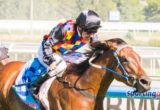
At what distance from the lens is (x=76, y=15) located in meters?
25.2

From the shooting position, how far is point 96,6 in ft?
86.5

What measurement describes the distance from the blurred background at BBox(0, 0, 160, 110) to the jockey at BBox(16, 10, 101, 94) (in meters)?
11.5

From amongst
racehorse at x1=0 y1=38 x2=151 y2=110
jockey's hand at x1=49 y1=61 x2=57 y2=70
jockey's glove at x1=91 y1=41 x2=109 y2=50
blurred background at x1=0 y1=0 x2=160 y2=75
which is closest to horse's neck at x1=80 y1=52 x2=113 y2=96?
racehorse at x1=0 y1=38 x2=151 y2=110

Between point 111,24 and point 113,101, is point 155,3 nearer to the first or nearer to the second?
point 111,24

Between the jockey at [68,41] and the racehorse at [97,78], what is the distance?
0.10 m

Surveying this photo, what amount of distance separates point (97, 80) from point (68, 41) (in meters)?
0.49

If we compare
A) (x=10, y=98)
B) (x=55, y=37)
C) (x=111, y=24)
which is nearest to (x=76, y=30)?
(x=55, y=37)

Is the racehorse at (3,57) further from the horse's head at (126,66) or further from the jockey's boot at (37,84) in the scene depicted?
the horse's head at (126,66)

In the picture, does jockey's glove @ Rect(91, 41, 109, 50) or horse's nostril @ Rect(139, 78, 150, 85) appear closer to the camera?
horse's nostril @ Rect(139, 78, 150, 85)

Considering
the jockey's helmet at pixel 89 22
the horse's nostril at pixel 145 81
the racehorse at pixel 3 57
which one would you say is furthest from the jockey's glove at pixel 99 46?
the racehorse at pixel 3 57

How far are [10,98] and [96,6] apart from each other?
20478 millimetres

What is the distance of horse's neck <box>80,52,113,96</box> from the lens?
5.17m

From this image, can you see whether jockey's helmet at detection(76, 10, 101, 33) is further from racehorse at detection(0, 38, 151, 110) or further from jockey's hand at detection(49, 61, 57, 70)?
jockey's hand at detection(49, 61, 57, 70)

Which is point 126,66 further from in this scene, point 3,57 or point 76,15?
point 76,15
